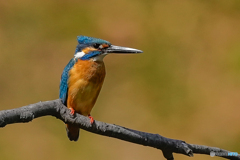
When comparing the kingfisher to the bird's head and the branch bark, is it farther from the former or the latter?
the branch bark

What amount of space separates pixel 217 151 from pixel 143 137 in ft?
0.96

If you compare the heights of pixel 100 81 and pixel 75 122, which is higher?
pixel 100 81

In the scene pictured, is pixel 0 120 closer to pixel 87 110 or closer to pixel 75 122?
pixel 75 122

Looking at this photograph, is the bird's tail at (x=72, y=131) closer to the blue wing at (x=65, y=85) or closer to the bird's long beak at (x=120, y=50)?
the blue wing at (x=65, y=85)

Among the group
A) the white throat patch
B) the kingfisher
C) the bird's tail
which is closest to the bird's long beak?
the kingfisher

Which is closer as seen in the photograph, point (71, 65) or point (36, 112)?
point (36, 112)

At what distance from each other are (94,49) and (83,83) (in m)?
0.18

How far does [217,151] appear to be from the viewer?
1.24 metres

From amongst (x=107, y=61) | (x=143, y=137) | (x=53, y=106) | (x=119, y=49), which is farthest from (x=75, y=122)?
(x=107, y=61)

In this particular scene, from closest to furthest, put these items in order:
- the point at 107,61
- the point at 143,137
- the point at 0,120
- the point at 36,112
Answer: the point at 0,120, the point at 36,112, the point at 143,137, the point at 107,61

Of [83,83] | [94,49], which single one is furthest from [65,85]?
[94,49]

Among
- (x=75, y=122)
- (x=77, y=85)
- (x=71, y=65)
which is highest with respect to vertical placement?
(x=71, y=65)

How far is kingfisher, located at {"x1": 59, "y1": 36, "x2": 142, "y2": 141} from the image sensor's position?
161cm

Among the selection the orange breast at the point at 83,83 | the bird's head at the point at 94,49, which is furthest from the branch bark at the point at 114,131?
the bird's head at the point at 94,49
